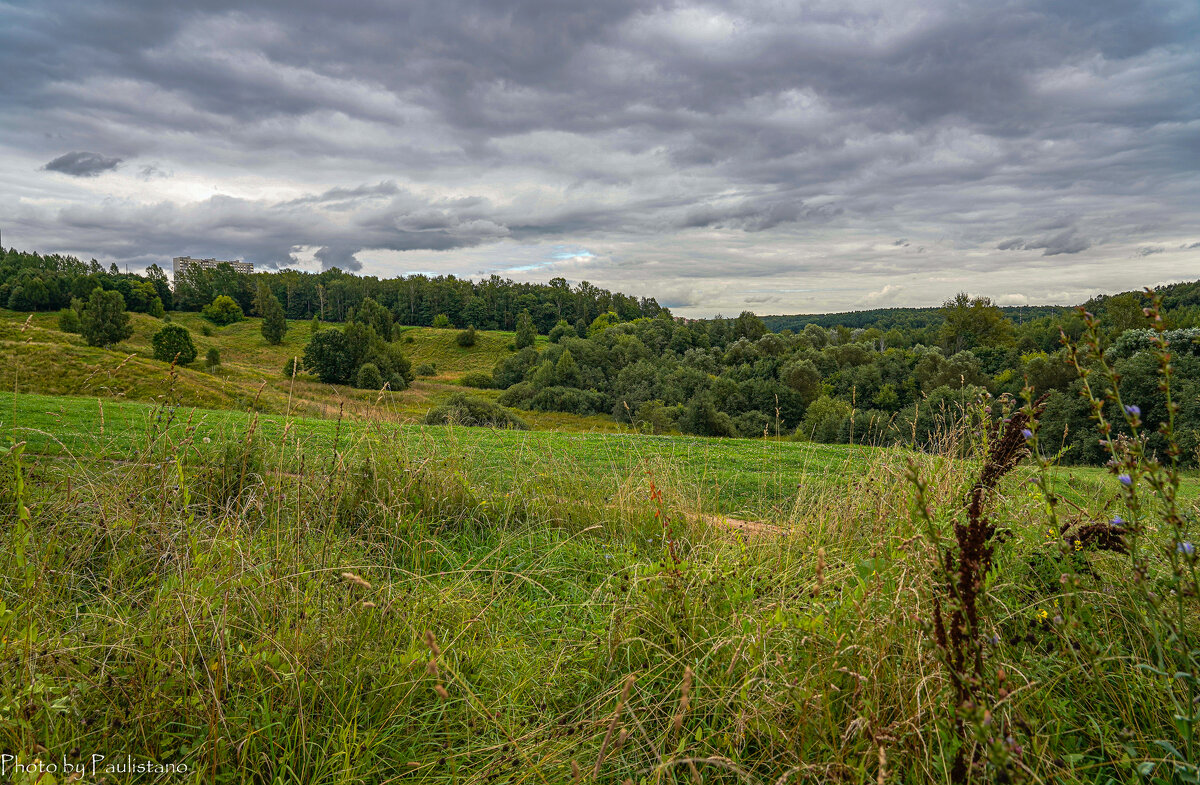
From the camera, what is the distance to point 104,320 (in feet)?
186

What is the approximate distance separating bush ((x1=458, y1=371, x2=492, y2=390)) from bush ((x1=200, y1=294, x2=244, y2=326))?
166ft

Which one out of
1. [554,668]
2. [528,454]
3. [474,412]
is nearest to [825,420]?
[474,412]

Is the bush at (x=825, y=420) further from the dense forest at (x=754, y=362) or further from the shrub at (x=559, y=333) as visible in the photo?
the shrub at (x=559, y=333)

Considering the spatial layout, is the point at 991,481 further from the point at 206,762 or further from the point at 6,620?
the point at 6,620

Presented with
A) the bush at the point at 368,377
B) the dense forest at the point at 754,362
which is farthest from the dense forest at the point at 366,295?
the bush at the point at 368,377

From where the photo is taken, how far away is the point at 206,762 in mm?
2297

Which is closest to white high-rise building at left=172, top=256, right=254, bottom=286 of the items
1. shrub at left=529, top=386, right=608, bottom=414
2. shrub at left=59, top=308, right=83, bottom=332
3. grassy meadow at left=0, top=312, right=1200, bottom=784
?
shrub at left=59, top=308, right=83, bottom=332

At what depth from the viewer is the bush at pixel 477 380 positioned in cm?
7450

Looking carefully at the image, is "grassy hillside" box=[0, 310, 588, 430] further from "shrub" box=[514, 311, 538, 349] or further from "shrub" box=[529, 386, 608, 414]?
"shrub" box=[529, 386, 608, 414]

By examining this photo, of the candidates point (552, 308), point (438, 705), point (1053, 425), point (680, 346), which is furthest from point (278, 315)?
point (438, 705)

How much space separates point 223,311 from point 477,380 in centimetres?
5451

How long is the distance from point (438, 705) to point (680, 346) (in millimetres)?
87230

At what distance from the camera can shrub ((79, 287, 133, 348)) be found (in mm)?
55875

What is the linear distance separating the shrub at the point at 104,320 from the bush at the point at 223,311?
40.7 metres
